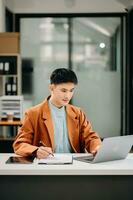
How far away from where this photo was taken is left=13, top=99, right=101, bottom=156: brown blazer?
99.5 inches

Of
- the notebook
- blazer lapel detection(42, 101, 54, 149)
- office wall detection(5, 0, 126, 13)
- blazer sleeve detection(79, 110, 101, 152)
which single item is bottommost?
the notebook

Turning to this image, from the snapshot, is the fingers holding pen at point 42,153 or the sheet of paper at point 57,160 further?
the fingers holding pen at point 42,153

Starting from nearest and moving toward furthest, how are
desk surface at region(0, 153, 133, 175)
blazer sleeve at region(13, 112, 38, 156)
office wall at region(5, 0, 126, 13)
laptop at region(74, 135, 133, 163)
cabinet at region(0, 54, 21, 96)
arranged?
desk surface at region(0, 153, 133, 175) → laptop at region(74, 135, 133, 163) → blazer sleeve at region(13, 112, 38, 156) → cabinet at region(0, 54, 21, 96) → office wall at region(5, 0, 126, 13)

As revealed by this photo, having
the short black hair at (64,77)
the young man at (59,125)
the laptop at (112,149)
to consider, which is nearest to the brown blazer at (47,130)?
the young man at (59,125)

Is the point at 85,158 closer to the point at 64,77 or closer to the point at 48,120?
the point at 48,120

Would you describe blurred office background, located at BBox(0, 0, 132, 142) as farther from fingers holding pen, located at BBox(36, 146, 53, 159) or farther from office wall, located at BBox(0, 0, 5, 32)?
fingers holding pen, located at BBox(36, 146, 53, 159)

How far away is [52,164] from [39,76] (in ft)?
18.9

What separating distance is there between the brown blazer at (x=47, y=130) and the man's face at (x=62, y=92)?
10 centimetres

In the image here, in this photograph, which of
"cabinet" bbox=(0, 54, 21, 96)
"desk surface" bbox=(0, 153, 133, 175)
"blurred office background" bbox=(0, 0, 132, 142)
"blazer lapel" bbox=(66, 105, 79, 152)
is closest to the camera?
"desk surface" bbox=(0, 153, 133, 175)

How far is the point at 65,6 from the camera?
7.47 meters

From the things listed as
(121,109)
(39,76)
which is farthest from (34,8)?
(121,109)

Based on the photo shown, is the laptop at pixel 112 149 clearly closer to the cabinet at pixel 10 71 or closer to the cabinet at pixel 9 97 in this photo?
the cabinet at pixel 9 97
